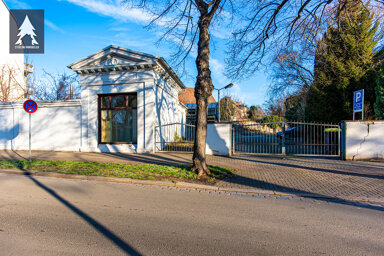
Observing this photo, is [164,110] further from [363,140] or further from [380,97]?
[380,97]

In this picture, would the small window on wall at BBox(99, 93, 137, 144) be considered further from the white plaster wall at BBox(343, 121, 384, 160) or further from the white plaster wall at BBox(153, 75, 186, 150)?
the white plaster wall at BBox(343, 121, 384, 160)

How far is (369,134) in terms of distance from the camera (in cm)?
980

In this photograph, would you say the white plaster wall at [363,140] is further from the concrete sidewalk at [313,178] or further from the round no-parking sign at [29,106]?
the round no-parking sign at [29,106]

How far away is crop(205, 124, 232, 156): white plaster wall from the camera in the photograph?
444 inches

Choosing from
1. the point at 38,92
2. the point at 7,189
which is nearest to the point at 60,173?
the point at 7,189

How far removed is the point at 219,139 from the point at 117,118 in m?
6.46

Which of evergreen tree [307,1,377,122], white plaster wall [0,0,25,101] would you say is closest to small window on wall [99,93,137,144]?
evergreen tree [307,1,377,122]

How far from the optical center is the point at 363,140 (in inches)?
387

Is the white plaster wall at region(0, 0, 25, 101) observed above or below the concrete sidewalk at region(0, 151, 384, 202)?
above

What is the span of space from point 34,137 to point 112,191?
37.3 ft

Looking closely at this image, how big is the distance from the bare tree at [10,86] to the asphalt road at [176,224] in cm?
2111

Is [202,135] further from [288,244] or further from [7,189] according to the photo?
[7,189]

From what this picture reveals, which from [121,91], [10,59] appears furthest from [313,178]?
[10,59]

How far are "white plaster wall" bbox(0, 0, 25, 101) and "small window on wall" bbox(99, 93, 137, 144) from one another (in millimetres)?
15066
